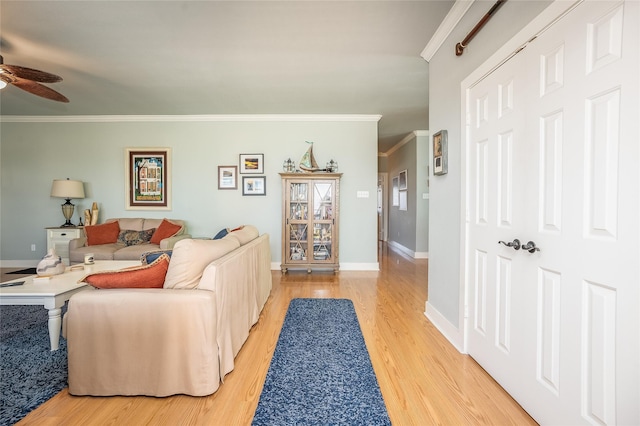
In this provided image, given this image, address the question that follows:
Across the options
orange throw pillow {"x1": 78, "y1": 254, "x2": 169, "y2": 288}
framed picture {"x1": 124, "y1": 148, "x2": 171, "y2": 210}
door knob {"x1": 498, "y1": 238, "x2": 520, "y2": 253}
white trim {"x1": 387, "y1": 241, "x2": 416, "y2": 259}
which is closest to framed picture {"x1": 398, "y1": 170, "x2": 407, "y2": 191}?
white trim {"x1": 387, "y1": 241, "x2": 416, "y2": 259}

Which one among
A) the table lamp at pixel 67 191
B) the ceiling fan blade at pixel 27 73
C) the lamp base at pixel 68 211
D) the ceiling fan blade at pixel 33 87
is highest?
the ceiling fan blade at pixel 33 87

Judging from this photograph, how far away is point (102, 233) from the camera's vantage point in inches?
164

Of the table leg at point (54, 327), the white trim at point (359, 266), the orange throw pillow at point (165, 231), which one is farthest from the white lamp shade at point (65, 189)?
the white trim at point (359, 266)

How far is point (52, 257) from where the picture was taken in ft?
7.91

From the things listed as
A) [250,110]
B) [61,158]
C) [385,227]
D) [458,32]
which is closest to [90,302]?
[458,32]

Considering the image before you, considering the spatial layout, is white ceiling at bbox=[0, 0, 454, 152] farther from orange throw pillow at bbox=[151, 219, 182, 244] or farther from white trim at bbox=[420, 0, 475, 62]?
orange throw pillow at bbox=[151, 219, 182, 244]

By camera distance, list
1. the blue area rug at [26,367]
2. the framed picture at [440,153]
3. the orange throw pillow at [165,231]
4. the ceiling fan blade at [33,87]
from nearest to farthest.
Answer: the blue area rug at [26,367] < the framed picture at [440,153] < the ceiling fan blade at [33,87] < the orange throw pillow at [165,231]

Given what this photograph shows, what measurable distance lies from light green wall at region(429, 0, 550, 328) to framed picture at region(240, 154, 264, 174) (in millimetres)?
2879

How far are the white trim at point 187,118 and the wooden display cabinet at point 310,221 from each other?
3.54 ft

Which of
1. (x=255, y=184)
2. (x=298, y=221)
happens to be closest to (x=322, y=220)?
(x=298, y=221)

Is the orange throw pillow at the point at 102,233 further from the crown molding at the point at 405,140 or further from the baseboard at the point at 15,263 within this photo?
the crown molding at the point at 405,140

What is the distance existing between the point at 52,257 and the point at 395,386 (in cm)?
294

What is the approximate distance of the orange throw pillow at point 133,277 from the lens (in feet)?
5.24

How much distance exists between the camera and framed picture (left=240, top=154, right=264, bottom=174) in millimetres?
4648
